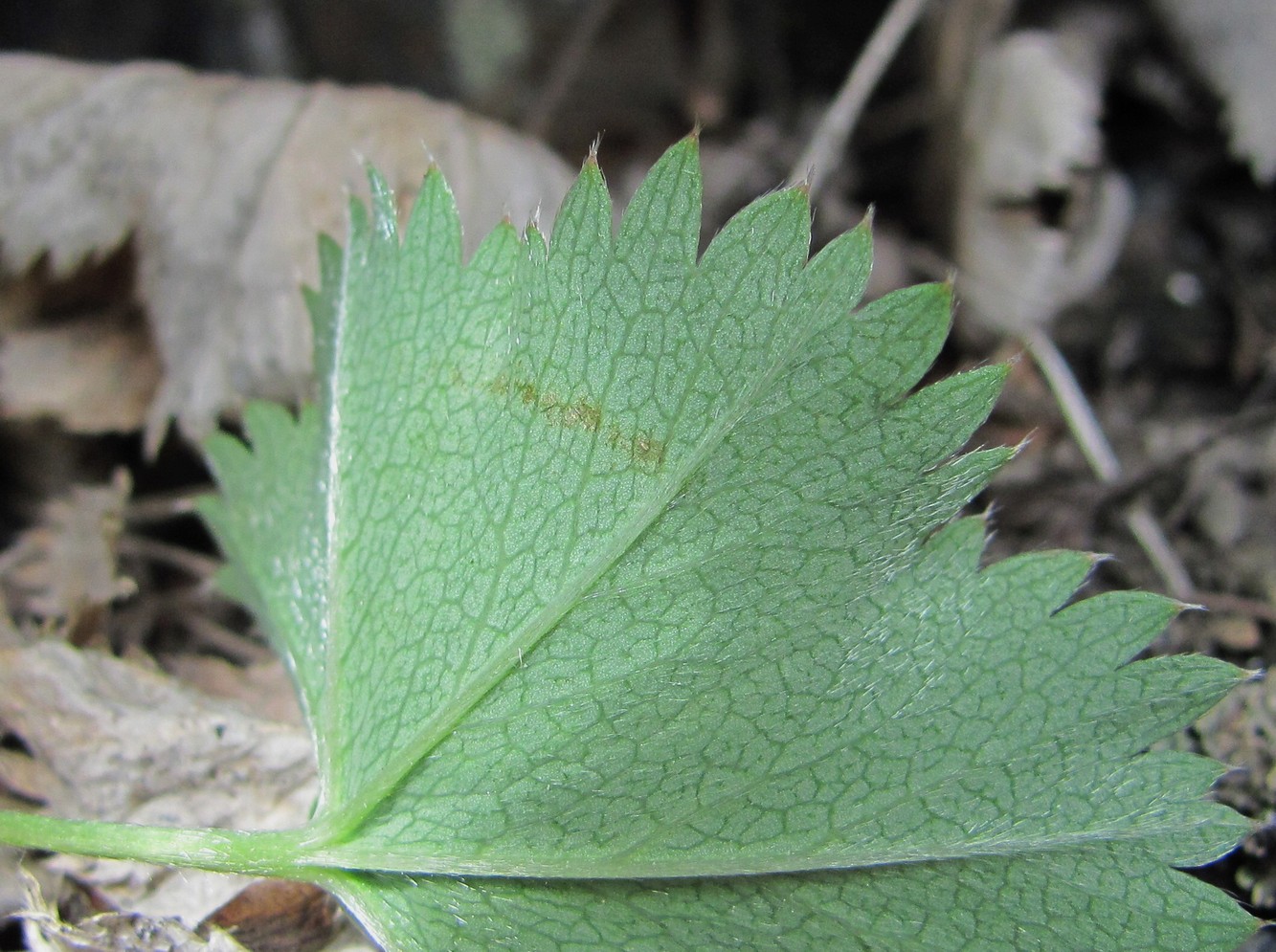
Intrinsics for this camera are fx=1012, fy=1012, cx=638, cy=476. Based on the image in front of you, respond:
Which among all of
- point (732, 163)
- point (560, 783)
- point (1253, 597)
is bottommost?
point (560, 783)

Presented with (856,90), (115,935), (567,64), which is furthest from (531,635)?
(567,64)

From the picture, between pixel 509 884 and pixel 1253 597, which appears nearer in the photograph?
pixel 509 884

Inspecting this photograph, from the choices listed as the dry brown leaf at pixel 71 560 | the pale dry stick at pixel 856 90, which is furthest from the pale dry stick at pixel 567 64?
A: the dry brown leaf at pixel 71 560

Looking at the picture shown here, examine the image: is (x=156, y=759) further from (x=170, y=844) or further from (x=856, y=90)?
(x=856, y=90)

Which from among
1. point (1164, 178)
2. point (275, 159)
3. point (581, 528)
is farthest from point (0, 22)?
point (1164, 178)

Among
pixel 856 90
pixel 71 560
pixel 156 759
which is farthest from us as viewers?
pixel 856 90

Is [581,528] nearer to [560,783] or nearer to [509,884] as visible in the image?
[560,783]
